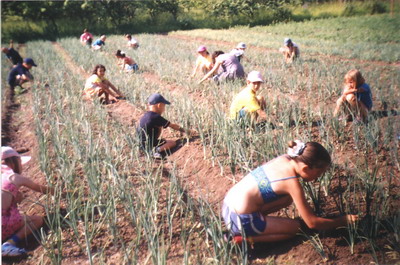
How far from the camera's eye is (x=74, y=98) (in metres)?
4.42

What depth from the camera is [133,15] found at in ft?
32.8

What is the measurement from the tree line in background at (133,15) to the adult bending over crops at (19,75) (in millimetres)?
3099

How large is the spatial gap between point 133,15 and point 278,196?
9.62 meters

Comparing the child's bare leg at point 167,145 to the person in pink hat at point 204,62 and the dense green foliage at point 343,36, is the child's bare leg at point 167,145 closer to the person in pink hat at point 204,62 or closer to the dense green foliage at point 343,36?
the dense green foliage at point 343,36

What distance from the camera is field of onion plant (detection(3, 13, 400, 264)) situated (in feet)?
5.48

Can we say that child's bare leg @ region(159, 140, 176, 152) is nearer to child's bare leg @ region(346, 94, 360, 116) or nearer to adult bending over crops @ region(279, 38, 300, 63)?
child's bare leg @ region(346, 94, 360, 116)

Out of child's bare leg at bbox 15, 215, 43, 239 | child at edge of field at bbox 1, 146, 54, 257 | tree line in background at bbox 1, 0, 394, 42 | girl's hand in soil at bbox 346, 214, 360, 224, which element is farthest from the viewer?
tree line in background at bbox 1, 0, 394, 42

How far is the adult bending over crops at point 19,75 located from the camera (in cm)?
672

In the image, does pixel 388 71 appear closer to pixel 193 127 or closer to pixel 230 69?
pixel 230 69

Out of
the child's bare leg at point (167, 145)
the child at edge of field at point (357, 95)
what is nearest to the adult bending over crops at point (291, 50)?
the child at edge of field at point (357, 95)

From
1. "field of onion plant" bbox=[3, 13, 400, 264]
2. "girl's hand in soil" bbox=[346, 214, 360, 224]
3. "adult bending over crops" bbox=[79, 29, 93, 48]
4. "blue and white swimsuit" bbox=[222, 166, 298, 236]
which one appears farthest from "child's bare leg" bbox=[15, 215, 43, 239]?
"adult bending over crops" bbox=[79, 29, 93, 48]

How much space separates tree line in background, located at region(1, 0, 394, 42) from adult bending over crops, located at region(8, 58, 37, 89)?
3.10 meters

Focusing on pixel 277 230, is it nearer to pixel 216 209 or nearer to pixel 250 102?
pixel 216 209

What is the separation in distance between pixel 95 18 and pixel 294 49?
898 centimetres
